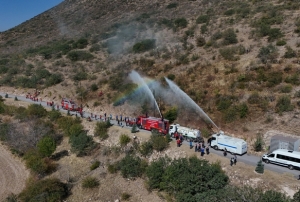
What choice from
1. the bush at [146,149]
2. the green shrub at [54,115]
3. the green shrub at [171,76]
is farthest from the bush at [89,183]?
the green shrub at [171,76]

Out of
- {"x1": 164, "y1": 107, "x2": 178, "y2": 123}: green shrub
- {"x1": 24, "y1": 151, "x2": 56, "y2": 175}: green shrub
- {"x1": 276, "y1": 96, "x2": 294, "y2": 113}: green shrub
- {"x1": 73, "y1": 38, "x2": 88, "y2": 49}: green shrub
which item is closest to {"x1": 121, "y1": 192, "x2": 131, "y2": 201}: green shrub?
{"x1": 24, "y1": 151, "x2": 56, "y2": 175}: green shrub

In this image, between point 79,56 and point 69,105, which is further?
point 79,56

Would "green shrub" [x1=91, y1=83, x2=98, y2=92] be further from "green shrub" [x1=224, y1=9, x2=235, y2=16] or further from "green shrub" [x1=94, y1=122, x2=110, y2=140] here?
"green shrub" [x1=224, y1=9, x2=235, y2=16]

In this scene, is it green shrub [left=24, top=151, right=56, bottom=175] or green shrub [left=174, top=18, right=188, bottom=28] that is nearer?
green shrub [left=24, top=151, right=56, bottom=175]

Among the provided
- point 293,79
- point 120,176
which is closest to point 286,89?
point 293,79

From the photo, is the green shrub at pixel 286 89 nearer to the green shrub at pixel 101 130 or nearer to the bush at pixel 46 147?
the green shrub at pixel 101 130

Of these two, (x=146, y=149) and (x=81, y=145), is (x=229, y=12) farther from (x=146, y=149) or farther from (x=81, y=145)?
(x=81, y=145)

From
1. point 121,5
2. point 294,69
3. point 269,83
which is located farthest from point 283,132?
point 121,5
